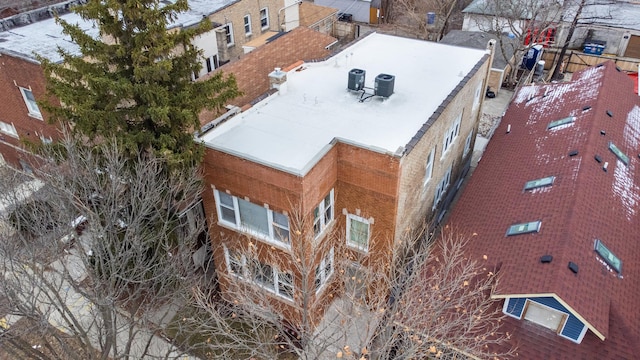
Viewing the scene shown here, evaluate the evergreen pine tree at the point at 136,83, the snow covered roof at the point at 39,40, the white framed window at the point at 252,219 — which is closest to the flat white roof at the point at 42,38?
the snow covered roof at the point at 39,40

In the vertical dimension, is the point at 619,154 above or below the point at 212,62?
below

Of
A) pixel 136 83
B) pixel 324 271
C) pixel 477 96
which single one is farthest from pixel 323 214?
pixel 477 96

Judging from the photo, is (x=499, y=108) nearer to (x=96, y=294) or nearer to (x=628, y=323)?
(x=628, y=323)

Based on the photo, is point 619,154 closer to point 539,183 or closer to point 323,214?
point 539,183

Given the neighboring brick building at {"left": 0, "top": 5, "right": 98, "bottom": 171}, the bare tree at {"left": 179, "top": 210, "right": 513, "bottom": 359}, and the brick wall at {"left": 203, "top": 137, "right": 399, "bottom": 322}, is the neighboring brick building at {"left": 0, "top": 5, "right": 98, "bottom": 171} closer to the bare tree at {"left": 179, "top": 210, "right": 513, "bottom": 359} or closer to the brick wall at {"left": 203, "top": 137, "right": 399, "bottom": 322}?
the brick wall at {"left": 203, "top": 137, "right": 399, "bottom": 322}

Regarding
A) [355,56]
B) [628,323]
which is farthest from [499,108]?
[628,323]

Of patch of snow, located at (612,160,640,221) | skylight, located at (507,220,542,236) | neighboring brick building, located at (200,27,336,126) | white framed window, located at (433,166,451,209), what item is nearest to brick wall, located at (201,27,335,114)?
neighboring brick building, located at (200,27,336,126)
